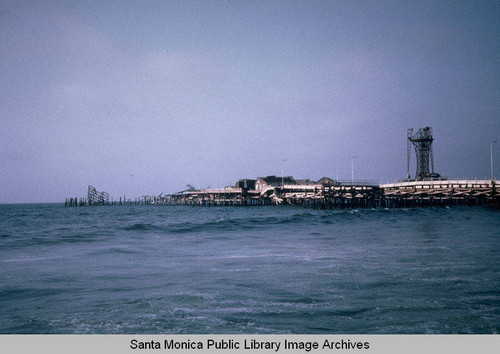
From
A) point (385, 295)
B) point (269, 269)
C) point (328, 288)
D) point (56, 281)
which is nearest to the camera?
point (385, 295)

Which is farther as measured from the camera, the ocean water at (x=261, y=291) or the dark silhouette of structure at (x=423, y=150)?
the dark silhouette of structure at (x=423, y=150)

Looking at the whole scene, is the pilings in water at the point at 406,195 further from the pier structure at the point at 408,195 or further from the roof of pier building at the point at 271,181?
the roof of pier building at the point at 271,181

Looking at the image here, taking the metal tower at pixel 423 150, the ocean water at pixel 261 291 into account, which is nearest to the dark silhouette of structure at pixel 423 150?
the metal tower at pixel 423 150

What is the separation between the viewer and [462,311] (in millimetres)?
6527

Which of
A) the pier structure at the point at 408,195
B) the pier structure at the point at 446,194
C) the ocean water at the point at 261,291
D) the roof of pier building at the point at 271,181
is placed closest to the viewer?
the ocean water at the point at 261,291

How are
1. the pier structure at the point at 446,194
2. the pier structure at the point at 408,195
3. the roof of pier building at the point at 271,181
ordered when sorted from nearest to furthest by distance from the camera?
the pier structure at the point at 446,194
the pier structure at the point at 408,195
the roof of pier building at the point at 271,181

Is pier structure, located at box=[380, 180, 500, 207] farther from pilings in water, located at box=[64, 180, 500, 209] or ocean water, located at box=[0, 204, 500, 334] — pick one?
ocean water, located at box=[0, 204, 500, 334]

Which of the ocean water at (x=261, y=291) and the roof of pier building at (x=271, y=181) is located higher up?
the roof of pier building at (x=271, y=181)

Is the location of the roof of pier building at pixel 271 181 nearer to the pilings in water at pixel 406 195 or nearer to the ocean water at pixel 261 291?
the pilings in water at pixel 406 195
